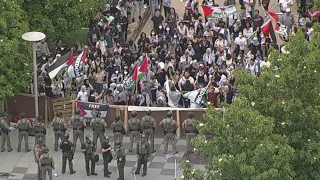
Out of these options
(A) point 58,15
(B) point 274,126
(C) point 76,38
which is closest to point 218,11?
(C) point 76,38

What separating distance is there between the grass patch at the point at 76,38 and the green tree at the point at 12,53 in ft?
20.0

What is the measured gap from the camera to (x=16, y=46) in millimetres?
35250

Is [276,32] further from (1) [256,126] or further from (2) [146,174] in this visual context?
(1) [256,126]

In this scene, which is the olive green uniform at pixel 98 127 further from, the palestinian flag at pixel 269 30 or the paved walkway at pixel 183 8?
the paved walkway at pixel 183 8

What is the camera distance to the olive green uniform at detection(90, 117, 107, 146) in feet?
112

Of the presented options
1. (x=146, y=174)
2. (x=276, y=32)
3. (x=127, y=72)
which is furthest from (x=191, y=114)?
(x=276, y=32)

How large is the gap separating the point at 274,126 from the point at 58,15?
16.3m

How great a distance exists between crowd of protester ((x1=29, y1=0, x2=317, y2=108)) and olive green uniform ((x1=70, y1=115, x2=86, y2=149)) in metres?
2.20

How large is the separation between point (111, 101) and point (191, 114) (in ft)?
13.6

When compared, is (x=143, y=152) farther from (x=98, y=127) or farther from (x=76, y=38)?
(x=76, y=38)

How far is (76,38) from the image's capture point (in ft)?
143

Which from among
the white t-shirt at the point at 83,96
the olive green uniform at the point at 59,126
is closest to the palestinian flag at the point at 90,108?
the white t-shirt at the point at 83,96

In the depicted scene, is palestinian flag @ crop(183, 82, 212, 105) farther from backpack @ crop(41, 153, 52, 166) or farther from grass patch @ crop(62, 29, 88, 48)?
grass patch @ crop(62, 29, 88, 48)

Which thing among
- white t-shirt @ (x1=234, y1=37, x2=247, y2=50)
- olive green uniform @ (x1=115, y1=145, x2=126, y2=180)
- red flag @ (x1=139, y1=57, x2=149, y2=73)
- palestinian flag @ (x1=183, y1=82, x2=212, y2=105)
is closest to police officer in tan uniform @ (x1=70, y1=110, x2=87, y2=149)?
olive green uniform @ (x1=115, y1=145, x2=126, y2=180)
